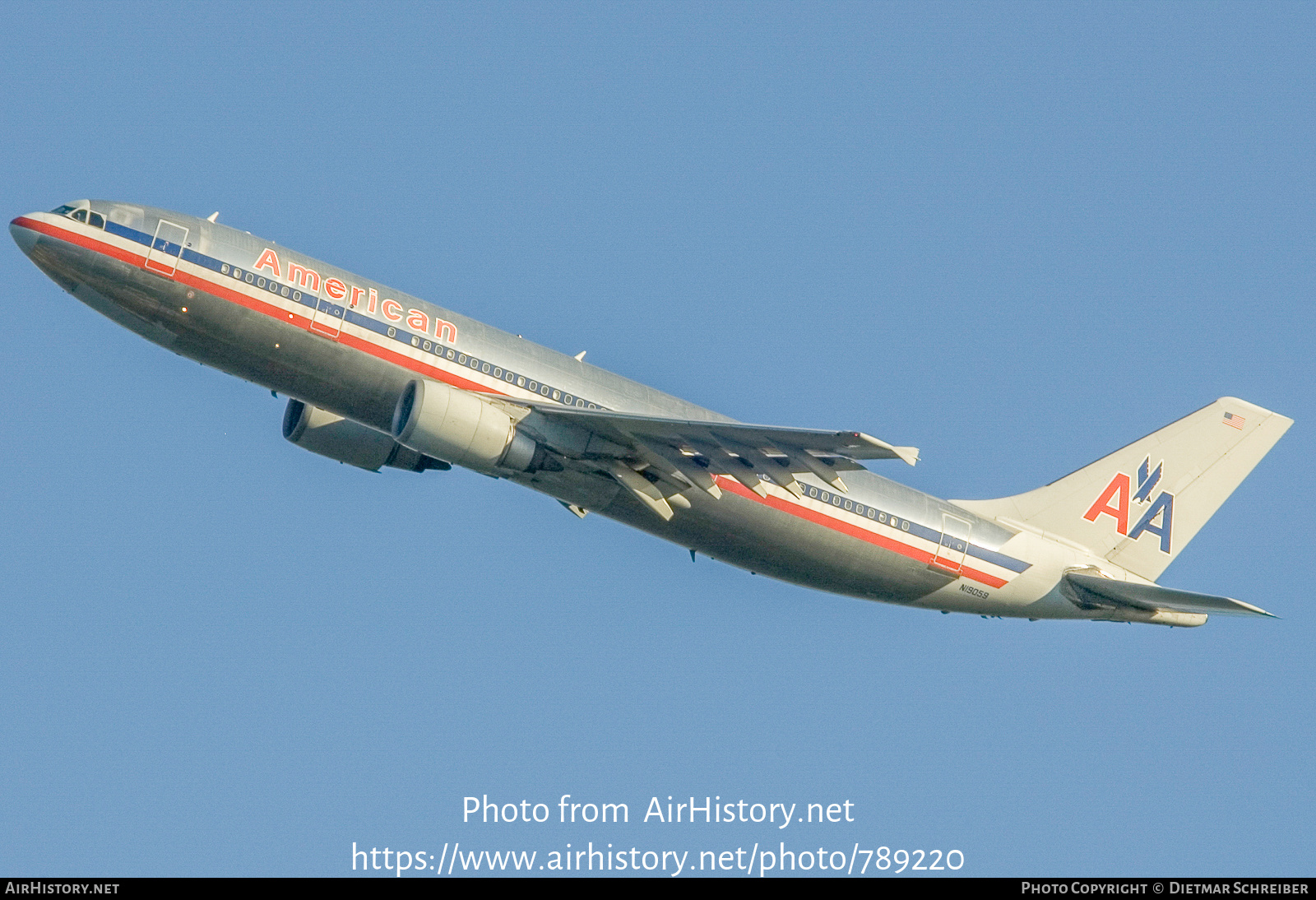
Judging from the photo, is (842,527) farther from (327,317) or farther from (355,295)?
(327,317)

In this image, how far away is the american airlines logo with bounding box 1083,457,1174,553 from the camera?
4684 cm

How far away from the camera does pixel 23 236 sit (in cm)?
3731

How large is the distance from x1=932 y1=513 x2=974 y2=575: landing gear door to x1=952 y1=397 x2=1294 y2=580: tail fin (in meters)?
2.71

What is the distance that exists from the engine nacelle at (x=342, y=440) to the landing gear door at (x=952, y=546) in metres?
15.0

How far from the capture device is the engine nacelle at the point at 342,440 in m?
43.9

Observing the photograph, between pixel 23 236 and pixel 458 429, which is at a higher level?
pixel 23 236

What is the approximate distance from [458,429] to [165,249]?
28.2 ft

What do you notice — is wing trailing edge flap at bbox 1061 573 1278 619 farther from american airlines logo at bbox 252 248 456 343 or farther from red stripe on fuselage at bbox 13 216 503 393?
red stripe on fuselage at bbox 13 216 503 393

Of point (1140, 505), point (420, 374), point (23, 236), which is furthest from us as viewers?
point (1140, 505)

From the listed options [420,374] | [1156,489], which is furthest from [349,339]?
[1156,489]

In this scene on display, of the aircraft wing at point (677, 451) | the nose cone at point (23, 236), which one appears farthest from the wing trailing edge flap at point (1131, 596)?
the nose cone at point (23, 236)

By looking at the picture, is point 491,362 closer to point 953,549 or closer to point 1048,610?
point 953,549
